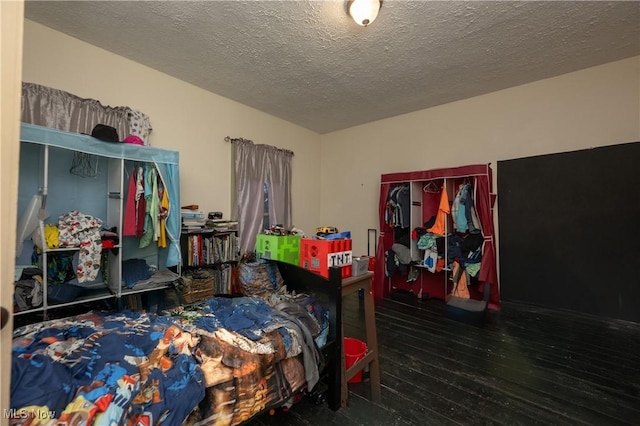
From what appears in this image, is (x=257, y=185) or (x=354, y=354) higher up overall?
(x=257, y=185)

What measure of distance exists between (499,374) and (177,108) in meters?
4.20

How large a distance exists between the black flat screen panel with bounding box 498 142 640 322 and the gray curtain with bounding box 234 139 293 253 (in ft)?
10.5

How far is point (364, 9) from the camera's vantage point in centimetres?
193

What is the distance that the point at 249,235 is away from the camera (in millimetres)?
3941

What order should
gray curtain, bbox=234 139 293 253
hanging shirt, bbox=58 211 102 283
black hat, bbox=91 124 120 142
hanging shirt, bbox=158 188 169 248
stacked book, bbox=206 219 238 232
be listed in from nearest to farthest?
hanging shirt, bbox=58 211 102 283, black hat, bbox=91 124 120 142, hanging shirt, bbox=158 188 169 248, stacked book, bbox=206 219 238 232, gray curtain, bbox=234 139 293 253

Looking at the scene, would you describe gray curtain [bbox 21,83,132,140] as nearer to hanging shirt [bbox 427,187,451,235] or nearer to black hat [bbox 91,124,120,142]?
black hat [bbox 91,124,120,142]

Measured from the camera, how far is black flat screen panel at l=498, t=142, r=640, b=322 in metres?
2.82

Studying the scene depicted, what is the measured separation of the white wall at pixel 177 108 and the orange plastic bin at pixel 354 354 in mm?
2537

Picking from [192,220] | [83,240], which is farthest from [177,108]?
[83,240]

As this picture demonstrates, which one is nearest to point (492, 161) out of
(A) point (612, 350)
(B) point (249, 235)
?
(A) point (612, 350)

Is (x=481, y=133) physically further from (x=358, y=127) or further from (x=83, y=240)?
(x=83, y=240)

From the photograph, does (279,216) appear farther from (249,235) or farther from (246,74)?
(246,74)

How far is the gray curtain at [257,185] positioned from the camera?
384 cm

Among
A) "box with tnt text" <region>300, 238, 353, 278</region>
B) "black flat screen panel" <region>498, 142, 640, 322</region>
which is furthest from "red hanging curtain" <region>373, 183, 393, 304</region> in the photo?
"box with tnt text" <region>300, 238, 353, 278</region>
